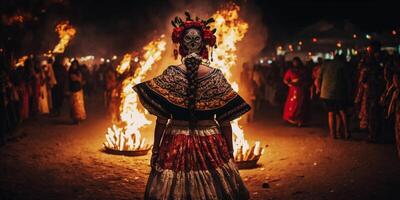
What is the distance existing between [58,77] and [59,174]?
10.7m

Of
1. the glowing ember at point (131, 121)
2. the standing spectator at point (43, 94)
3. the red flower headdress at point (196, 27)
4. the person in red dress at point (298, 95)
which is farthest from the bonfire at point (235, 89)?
the standing spectator at point (43, 94)

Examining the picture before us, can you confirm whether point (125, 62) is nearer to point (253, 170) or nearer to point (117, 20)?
point (253, 170)

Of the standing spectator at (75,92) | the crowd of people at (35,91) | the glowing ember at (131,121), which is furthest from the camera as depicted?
the standing spectator at (75,92)

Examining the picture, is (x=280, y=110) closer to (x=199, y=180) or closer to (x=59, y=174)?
(x=59, y=174)

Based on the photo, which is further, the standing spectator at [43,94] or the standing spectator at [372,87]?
the standing spectator at [43,94]

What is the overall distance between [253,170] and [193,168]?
12.9ft

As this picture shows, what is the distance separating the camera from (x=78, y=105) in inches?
609

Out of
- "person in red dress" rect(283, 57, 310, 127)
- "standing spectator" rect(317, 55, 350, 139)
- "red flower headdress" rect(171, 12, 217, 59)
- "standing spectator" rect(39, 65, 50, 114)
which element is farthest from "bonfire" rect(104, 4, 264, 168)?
"standing spectator" rect(39, 65, 50, 114)

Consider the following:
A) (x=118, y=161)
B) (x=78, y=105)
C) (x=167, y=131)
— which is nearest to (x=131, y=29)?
(x=78, y=105)

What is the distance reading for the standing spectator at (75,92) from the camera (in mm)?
15086

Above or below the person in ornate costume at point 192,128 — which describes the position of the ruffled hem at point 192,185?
below

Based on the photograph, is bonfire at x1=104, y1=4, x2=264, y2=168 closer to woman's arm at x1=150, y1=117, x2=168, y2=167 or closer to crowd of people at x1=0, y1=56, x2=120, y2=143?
crowd of people at x1=0, y1=56, x2=120, y2=143

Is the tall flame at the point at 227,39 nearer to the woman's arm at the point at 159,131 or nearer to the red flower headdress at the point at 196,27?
the red flower headdress at the point at 196,27

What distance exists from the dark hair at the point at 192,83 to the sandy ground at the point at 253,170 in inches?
96.6
